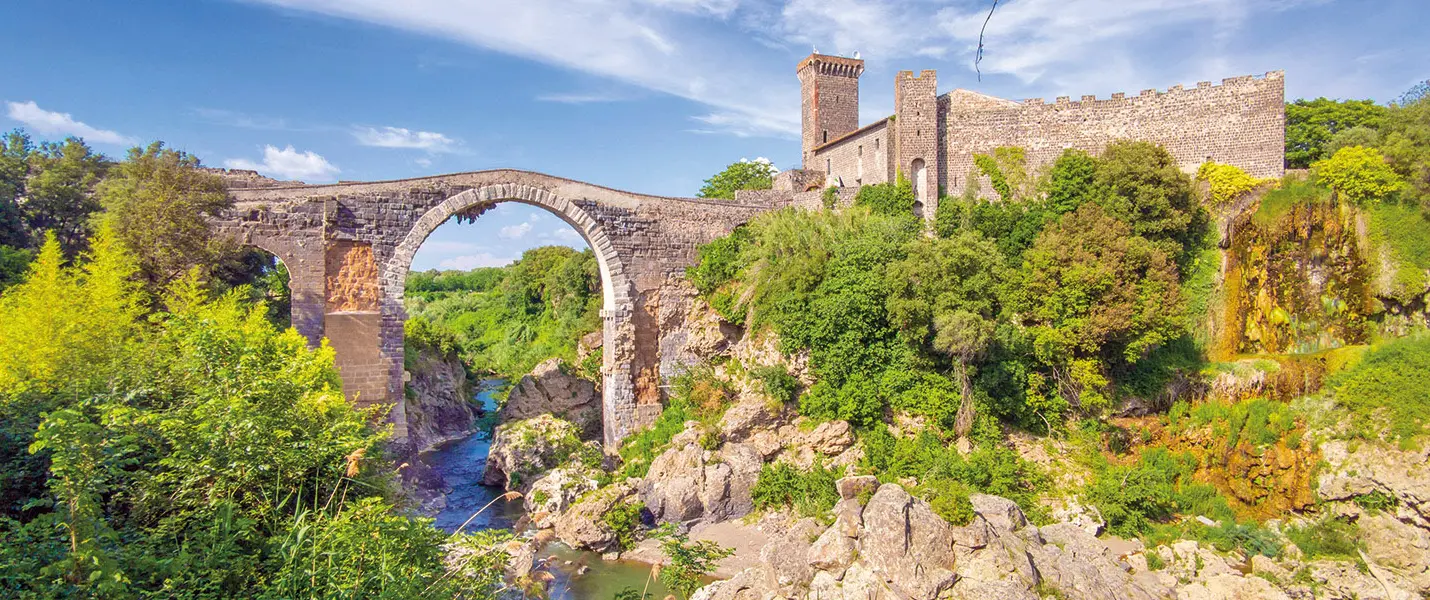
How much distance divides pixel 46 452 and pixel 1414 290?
2405 cm

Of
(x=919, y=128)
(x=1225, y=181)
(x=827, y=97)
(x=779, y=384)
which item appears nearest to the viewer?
(x=779, y=384)

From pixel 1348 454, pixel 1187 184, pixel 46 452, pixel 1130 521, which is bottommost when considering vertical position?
pixel 1130 521

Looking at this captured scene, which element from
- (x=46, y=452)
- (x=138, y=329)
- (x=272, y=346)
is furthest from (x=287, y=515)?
(x=138, y=329)

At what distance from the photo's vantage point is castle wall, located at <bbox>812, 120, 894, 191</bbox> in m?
22.2

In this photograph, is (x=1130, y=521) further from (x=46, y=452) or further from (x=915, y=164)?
(x=46, y=452)

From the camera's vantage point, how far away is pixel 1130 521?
14664 mm

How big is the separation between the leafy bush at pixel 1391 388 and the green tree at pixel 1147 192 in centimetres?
416

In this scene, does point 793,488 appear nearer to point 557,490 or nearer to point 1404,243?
point 557,490

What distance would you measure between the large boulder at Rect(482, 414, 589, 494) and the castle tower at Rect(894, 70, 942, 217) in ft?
37.5

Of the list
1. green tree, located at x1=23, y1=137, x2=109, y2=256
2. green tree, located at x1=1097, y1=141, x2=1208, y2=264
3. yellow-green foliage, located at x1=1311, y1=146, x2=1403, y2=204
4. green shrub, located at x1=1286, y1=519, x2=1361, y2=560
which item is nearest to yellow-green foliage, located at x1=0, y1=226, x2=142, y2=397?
green tree, located at x1=23, y1=137, x2=109, y2=256

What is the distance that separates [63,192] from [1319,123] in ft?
108

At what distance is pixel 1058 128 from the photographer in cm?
2167

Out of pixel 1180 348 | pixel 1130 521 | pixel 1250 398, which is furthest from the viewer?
pixel 1180 348

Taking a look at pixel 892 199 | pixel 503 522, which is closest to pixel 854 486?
pixel 503 522
